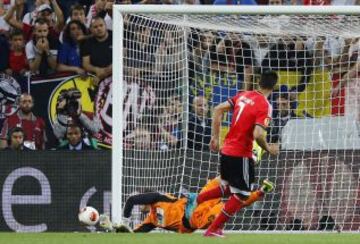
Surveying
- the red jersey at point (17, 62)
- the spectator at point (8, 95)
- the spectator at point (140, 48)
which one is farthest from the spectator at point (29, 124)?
the spectator at point (140, 48)

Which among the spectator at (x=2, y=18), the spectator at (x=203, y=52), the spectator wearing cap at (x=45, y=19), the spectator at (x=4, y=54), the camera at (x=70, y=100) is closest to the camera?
the spectator at (x=203, y=52)

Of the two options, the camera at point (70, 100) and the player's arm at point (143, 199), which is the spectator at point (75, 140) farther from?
the player's arm at point (143, 199)

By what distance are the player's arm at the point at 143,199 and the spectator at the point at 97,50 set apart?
8.94 feet

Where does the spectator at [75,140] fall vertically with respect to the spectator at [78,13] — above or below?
below

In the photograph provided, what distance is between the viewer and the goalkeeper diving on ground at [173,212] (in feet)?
41.7

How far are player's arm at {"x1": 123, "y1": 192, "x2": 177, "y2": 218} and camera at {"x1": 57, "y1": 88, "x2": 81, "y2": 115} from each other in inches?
93.0

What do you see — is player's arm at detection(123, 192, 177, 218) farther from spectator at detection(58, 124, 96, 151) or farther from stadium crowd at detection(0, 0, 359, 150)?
spectator at detection(58, 124, 96, 151)

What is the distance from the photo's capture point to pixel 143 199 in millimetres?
12703

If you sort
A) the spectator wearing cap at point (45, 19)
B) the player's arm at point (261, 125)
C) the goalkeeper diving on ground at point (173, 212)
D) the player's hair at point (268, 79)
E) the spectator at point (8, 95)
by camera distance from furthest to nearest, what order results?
the spectator wearing cap at point (45, 19)
the spectator at point (8, 95)
the goalkeeper diving on ground at point (173, 212)
the player's hair at point (268, 79)
the player's arm at point (261, 125)

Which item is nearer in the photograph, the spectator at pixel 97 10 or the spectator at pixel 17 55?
the spectator at pixel 17 55

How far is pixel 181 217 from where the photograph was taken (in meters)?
12.9

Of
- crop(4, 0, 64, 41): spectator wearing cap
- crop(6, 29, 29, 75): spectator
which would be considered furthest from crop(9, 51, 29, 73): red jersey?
crop(4, 0, 64, 41): spectator wearing cap

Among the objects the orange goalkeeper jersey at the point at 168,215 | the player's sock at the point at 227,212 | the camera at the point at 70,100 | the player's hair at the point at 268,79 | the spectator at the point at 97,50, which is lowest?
the orange goalkeeper jersey at the point at 168,215

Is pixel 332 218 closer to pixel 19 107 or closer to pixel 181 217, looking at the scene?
pixel 181 217
